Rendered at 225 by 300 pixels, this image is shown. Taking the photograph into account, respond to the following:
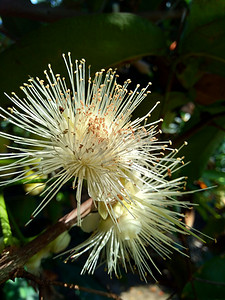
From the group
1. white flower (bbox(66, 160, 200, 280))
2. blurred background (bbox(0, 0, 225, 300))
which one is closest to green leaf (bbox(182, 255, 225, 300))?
blurred background (bbox(0, 0, 225, 300))

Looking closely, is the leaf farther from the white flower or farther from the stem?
the stem

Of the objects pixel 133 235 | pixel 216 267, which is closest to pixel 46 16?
pixel 133 235

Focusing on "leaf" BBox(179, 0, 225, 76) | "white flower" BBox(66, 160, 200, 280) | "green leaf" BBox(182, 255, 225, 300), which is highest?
"leaf" BBox(179, 0, 225, 76)

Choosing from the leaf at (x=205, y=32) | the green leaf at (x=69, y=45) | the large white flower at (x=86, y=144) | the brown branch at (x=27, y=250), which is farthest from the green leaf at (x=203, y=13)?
the brown branch at (x=27, y=250)

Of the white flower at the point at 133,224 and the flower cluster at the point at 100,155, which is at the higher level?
the flower cluster at the point at 100,155

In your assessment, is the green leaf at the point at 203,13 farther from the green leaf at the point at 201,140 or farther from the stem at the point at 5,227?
the stem at the point at 5,227
